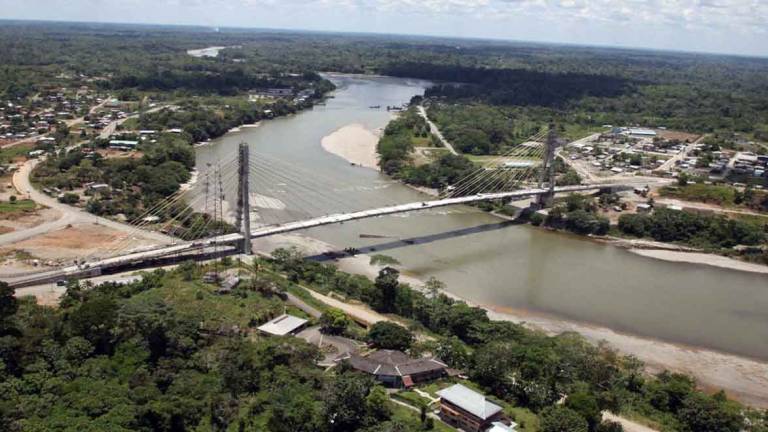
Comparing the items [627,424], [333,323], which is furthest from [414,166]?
[627,424]

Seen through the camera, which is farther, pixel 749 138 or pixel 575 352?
pixel 749 138

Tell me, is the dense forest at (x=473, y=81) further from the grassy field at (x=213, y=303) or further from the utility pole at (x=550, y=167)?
the grassy field at (x=213, y=303)

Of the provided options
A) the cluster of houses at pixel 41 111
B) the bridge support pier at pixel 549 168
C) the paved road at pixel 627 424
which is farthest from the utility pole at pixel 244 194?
the cluster of houses at pixel 41 111

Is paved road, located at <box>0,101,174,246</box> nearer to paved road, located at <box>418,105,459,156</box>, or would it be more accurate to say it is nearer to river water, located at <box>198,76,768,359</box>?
river water, located at <box>198,76,768,359</box>

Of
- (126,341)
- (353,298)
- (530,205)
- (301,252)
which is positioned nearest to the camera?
(126,341)

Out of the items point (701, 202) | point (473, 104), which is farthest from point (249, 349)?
point (473, 104)

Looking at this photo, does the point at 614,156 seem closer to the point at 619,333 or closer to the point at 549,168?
the point at 549,168

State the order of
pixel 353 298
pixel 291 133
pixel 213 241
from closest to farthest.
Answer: pixel 353 298 < pixel 213 241 < pixel 291 133

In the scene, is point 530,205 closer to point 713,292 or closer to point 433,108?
point 713,292
